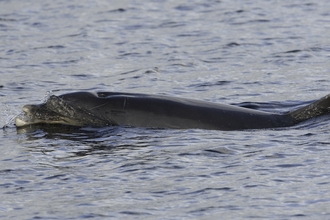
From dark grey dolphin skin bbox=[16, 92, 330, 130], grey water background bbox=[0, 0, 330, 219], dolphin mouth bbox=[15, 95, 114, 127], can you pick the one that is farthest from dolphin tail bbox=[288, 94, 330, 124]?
dolphin mouth bbox=[15, 95, 114, 127]

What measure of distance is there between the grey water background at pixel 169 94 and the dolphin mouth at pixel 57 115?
0.21m

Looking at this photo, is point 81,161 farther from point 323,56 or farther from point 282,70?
point 323,56

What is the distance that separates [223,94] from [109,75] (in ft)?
11.0

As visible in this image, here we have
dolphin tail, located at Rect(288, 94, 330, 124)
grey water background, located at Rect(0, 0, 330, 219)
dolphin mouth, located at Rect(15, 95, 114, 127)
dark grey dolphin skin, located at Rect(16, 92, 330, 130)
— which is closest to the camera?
grey water background, located at Rect(0, 0, 330, 219)

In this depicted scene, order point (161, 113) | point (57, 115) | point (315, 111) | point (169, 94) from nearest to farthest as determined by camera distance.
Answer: point (161, 113) → point (315, 111) → point (57, 115) → point (169, 94)

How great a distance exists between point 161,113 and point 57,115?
168 cm

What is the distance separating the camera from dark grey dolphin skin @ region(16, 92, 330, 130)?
1420 cm

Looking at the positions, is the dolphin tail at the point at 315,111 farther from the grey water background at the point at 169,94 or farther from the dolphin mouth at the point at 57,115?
the dolphin mouth at the point at 57,115

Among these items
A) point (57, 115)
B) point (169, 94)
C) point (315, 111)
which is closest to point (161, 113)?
point (57, 115)

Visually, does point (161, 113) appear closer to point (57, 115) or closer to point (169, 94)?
point (57, 115)

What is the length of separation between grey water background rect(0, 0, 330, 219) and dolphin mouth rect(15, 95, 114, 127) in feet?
0.70

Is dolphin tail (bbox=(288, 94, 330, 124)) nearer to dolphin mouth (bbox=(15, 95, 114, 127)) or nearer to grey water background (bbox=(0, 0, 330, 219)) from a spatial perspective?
grey water background (bbox=(0, 0, 330, 219))

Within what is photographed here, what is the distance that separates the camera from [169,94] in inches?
714

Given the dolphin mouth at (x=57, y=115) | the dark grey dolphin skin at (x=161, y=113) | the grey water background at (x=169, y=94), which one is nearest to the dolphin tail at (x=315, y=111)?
the dark grey dolphin skin at (x=161, y=113)
